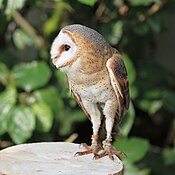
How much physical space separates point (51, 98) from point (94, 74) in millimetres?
1037

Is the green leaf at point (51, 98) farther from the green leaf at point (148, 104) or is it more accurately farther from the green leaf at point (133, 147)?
the green leaf at point (148, 104)

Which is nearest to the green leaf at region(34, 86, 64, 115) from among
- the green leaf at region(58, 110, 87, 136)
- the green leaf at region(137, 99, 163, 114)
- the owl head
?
the green leaf at region(58, 110, 87, 136)

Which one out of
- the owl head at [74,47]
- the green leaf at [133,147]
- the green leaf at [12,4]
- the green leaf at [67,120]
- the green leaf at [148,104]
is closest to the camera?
the owl head at [74,47]

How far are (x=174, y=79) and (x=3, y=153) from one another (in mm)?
1775

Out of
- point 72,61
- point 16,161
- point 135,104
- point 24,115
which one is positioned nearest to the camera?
point 72,61

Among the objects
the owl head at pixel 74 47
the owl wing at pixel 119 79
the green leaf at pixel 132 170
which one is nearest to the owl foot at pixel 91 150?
the owl wing at pixel 119 79

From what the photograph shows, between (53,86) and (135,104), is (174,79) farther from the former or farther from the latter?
(53,86)

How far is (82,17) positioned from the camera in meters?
3.29

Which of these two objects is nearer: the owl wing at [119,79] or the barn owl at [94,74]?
the barn owl at [94,74]

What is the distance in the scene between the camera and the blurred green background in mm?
2908

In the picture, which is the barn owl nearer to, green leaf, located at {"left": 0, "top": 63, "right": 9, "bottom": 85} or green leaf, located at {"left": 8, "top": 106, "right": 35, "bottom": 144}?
green leaf, located at {"left": 8, "top": 106, "right": 35, "bottom": 144}

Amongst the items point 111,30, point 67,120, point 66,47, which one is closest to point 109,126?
point 66,47

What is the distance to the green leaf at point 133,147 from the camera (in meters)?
2.93

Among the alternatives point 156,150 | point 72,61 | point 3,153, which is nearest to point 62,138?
point 156,150
